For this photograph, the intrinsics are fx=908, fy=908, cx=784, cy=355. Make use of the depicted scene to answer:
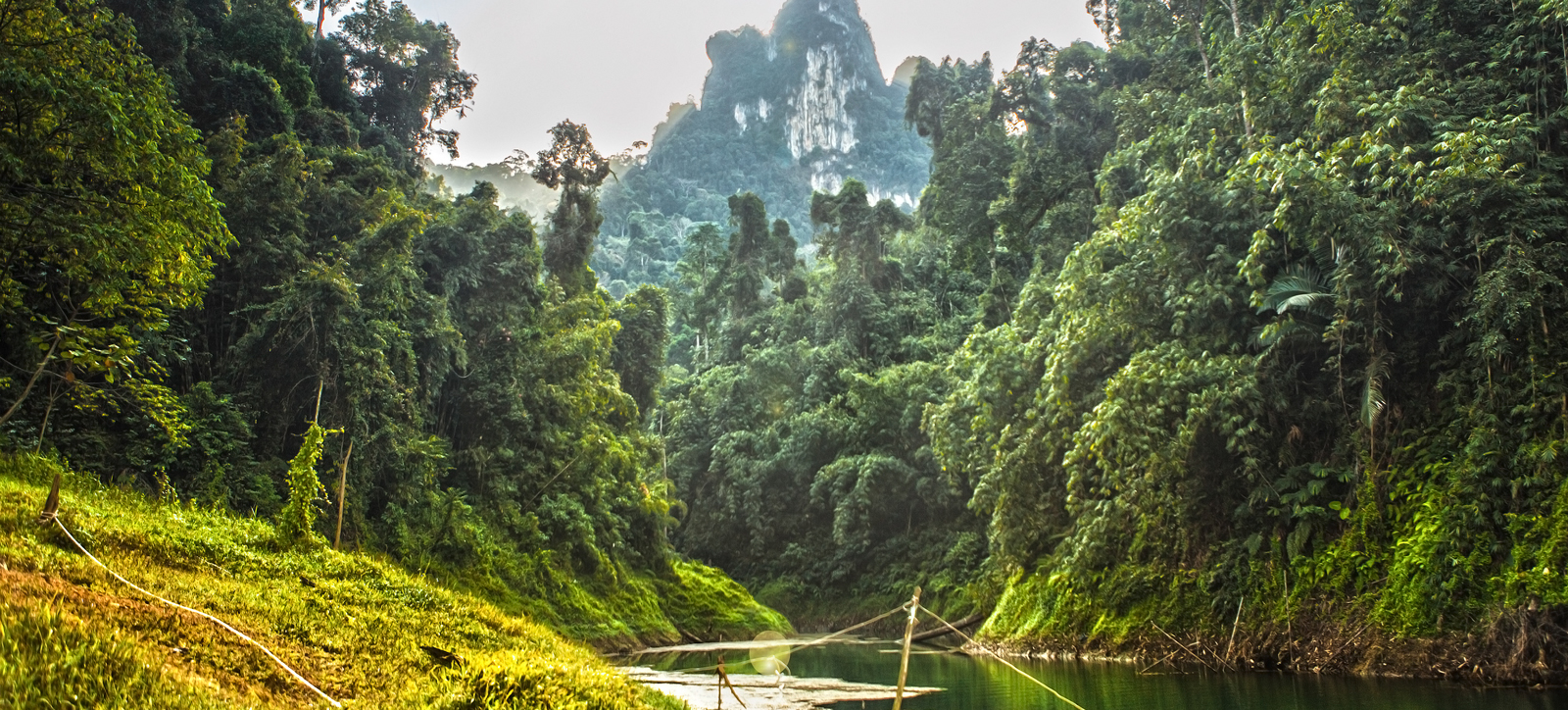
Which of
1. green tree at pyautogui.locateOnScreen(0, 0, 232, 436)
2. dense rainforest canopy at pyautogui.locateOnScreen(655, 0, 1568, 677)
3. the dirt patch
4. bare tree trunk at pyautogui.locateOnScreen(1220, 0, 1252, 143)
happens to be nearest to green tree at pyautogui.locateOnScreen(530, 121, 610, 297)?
dense rainforest canopy at pyautogui.locateOnScreen(655, 0, 1568, 677)

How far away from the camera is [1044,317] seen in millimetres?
21328

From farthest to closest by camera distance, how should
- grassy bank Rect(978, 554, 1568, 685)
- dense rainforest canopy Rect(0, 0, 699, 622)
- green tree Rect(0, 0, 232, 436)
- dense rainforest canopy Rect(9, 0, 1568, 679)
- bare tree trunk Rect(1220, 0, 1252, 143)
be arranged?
bare tree trunk Rect(1220, 0, 1252, 143) → dense rainforest canopy Rect(9, 0, 1568, 679) → dense rainforest canopy Rect(0, 0, 699, 622) → green tree Rect(0, 0, 232, 436) → grassy bank Rect(978, 554, 1568, 685)

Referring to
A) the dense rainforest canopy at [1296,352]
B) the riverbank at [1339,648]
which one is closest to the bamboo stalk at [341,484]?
Answer: the dense rainforest canopy at [1296,352]

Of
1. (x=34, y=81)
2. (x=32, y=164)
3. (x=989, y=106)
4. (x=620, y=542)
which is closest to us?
(x=34, y=81)

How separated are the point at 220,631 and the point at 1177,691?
973cm

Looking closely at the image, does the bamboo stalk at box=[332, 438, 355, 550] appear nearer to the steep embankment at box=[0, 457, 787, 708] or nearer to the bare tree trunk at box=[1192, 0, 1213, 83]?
the steep embankment at box=[0, 457, 787, 708]

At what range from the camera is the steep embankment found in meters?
4.01

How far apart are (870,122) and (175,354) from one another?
4002 inches

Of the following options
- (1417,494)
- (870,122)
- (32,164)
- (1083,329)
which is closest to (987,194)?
(1083,329)

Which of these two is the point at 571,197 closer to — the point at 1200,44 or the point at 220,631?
the point at 1200,44

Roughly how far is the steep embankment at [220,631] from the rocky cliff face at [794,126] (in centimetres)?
9082

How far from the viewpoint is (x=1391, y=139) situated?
1310 centimetres

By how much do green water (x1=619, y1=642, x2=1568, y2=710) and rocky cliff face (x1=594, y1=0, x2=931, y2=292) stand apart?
87530 millimetres

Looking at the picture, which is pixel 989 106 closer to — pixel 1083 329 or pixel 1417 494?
pixel 1083 329
